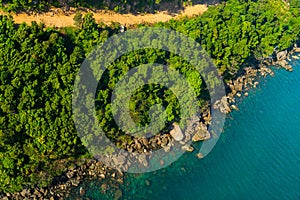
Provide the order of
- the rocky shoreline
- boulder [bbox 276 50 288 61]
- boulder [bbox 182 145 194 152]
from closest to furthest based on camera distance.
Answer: the rocky shoreline
boulder [bbox 182 145 194 152]
boulder [bbox 276 50 288 61]

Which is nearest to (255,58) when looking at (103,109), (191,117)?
(191,117)

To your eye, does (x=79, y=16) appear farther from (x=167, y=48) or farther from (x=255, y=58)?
(x=255, y=58)

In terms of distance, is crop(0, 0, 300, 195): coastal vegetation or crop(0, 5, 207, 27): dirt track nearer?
crop(0, 0, 300, 195): coastal vegetation

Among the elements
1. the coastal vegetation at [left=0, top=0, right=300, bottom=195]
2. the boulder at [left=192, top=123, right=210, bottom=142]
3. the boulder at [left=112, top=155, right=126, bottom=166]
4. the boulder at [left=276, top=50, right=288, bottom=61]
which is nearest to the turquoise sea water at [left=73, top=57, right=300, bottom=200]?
the boulder at [left=112, top=155, right=126, bottom=166]

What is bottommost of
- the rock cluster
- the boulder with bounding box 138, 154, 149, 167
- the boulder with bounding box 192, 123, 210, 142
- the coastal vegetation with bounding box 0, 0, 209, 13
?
the rock cluster

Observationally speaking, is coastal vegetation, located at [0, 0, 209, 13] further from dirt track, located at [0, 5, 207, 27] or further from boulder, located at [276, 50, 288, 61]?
boulder, located at [276, 50, 288, 61]

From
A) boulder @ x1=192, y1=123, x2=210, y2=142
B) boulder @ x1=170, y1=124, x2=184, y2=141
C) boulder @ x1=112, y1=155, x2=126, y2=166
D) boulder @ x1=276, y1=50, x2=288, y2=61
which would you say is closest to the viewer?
boulder @ x1=112, y1=155, x2=126, y2=166
